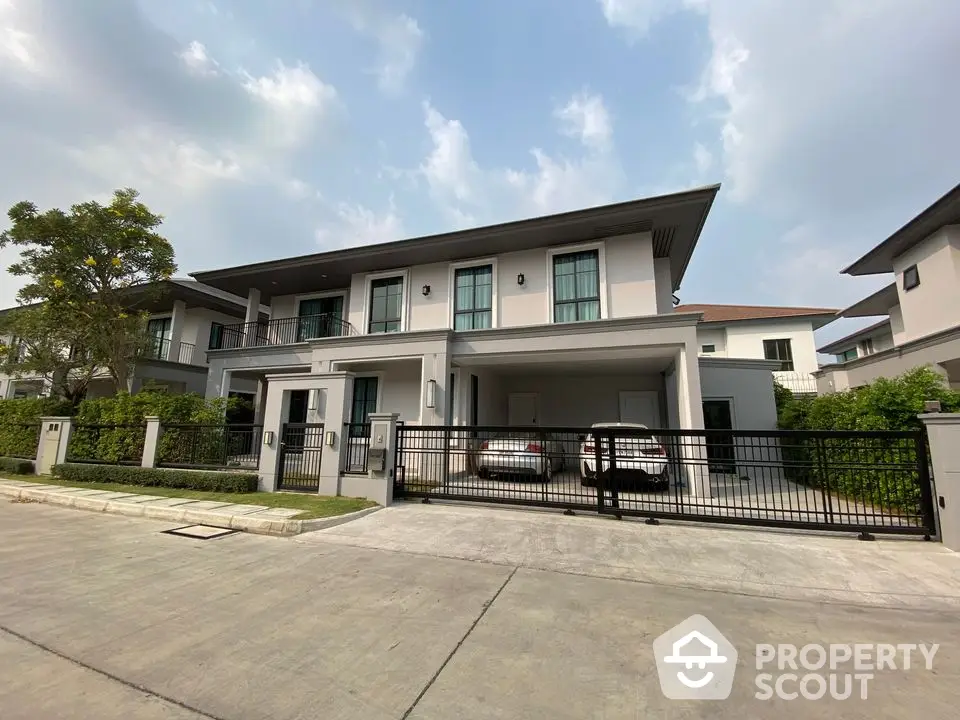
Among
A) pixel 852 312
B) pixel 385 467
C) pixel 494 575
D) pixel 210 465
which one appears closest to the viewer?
pixel 494 575

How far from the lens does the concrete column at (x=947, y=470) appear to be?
17.3 feet

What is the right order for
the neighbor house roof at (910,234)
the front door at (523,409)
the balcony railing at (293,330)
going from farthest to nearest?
the front door at (523,409), the balcony railing at (293,330), the neighbor house roof at (910,234)

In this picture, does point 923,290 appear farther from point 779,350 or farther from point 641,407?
point 779,350

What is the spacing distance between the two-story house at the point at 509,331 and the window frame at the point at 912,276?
184 inches

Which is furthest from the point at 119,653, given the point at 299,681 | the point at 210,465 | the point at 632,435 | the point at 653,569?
the point at 210,465

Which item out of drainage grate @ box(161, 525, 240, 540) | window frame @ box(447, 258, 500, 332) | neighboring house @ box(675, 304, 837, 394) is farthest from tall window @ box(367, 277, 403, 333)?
neighboring house @ box(675, 304, 837, 394)

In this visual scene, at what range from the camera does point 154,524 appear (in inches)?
267

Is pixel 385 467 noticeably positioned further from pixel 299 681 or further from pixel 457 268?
pixel 457 268

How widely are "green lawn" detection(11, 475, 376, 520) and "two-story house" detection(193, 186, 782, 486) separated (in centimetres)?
147

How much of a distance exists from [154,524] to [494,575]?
600 centimetres

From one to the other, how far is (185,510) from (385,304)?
8511 millimetres

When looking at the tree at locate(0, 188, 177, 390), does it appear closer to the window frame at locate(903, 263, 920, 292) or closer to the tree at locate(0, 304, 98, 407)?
the tree at locate(0, 304, 98, 407)

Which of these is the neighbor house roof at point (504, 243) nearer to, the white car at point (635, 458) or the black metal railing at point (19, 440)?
the white car at point (635, 458)

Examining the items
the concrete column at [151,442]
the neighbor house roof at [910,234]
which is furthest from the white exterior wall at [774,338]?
the concrete column at [151,442]
